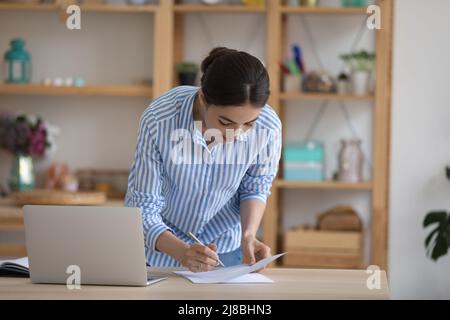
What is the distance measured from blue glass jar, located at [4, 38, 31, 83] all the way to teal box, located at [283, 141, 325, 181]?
5.01 feet

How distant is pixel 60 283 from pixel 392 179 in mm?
2848

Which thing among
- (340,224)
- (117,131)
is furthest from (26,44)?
(340,224)

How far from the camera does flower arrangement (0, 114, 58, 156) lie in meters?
4.49

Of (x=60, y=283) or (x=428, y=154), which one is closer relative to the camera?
(x=60, y=283)

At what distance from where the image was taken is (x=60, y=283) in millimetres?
2021

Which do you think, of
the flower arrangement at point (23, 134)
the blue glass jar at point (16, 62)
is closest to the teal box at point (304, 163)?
the flower arrangement at point (23, 134)

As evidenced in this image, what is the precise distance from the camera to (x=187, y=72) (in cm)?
445

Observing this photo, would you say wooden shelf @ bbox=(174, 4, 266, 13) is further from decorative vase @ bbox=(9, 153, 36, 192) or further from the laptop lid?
the laptop lid

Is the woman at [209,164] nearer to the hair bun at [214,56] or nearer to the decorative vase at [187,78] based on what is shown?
the hair bun at [214,56]

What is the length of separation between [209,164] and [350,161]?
7.24 ft

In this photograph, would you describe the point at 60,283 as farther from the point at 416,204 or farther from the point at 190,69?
the point at 416,204

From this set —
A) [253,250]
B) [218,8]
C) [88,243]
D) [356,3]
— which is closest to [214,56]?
[253,250]

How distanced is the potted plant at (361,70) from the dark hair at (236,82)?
2283 mm

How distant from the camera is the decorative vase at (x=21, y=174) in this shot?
451 centimetres
